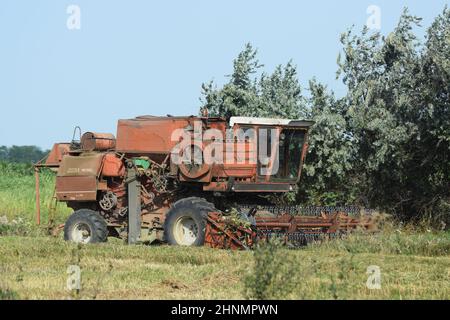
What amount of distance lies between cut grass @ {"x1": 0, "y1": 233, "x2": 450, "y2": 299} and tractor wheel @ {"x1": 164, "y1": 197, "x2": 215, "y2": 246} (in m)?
0.97

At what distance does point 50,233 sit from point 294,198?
5653mm

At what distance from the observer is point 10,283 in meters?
10.2

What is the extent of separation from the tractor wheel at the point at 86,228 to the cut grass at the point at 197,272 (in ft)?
4.55

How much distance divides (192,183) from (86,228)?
8.29ft

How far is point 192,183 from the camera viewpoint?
Answer: 1688 centimetres

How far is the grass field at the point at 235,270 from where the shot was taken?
8.96 m

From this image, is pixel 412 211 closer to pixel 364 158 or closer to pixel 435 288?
pixel 364 158

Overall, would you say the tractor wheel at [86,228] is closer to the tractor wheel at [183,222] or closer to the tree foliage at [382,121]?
the tractor wheel at [183,222]

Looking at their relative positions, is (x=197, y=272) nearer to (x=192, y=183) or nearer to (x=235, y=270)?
(x=235, y=270)

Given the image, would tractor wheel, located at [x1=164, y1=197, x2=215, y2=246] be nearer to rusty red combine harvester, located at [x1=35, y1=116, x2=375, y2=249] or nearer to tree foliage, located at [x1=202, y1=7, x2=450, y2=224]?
rusty red combine harvester, located at [x1=35, y1=116, x2=375, y2=249]

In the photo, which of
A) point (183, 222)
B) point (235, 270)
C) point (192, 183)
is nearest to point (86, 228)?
point (183, 222)

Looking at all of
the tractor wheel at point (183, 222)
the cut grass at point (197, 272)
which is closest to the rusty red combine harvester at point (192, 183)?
the tractor wheel at point (183, 222)

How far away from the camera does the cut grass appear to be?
951cm

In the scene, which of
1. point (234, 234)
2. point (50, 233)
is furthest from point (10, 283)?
point (50, 233)
